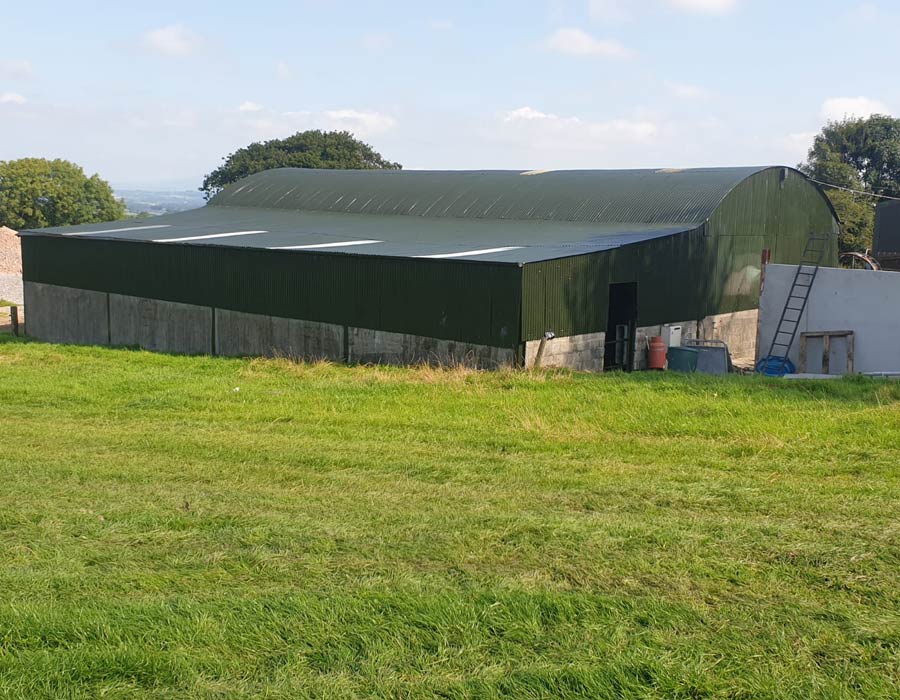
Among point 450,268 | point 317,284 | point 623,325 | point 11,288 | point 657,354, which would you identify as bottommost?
point 657,354

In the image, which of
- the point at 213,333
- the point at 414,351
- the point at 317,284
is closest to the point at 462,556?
the point at 414,351

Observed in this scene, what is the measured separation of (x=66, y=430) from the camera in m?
14.2

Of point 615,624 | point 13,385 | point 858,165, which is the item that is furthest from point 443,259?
point 858,165

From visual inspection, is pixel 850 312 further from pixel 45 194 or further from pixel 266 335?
pixel 45 194

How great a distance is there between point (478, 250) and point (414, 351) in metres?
3.50

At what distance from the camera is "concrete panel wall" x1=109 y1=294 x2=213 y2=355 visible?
1212 inches

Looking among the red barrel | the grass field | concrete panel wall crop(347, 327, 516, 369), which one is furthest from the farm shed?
the grass field

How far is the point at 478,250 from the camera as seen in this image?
2589 centimetres

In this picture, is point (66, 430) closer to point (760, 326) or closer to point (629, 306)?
point (629, 306)

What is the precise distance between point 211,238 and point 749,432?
2351cm

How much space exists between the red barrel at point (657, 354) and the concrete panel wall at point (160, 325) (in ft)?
45.4

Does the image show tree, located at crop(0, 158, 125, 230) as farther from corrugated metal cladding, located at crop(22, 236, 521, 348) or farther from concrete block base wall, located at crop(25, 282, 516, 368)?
corrugated metal cladding, located at crop(22, 236, 521, 348)

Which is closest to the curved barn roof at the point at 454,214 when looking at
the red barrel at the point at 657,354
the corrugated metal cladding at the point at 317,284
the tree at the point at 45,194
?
the corrugated metal cladding at the point at 317,284

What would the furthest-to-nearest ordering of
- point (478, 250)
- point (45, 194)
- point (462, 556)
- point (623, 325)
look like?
1. point (45, 194)
2. point (623, 325)
3. point (478, 250)
4. point (462, 556)
